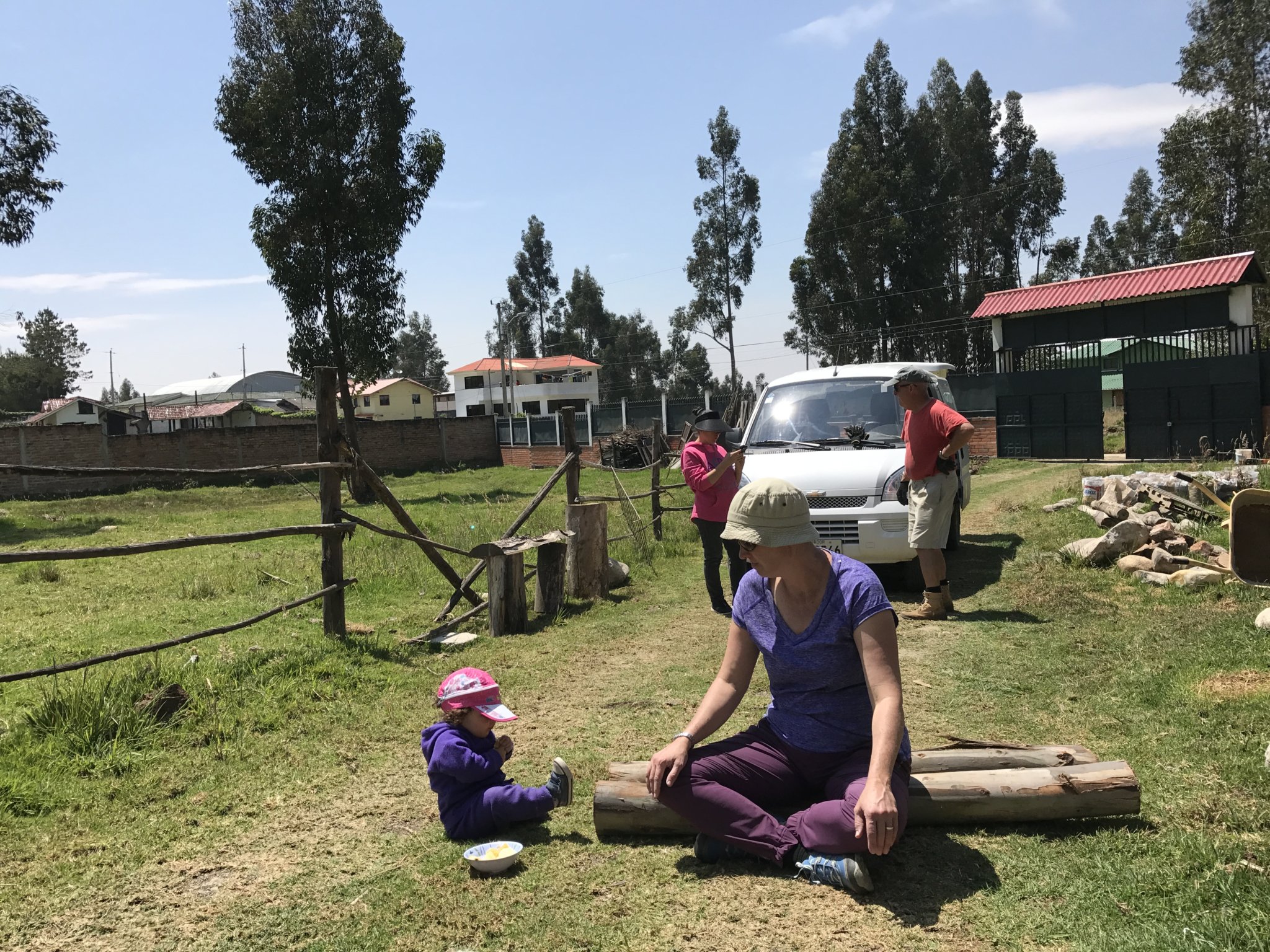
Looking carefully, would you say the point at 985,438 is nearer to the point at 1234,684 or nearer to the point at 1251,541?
the point at 1251,541

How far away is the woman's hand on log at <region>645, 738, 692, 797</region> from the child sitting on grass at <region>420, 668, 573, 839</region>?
0.69 m

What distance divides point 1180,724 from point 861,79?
148 feet

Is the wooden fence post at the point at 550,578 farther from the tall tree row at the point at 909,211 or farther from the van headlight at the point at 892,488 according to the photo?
the tall tree row at the point at 909,211

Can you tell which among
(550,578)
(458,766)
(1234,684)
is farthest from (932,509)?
(458,766)

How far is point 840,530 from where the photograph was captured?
7758 millimetres

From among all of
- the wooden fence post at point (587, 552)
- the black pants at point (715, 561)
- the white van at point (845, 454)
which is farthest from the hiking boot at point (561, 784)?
the wooden fence post at point (587, 552)

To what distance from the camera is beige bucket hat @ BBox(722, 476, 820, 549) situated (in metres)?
3.08

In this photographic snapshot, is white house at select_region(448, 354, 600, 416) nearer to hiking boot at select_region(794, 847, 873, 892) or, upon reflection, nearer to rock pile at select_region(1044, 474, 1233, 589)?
rock pile at select_region(1044, 474, 1233, 589)

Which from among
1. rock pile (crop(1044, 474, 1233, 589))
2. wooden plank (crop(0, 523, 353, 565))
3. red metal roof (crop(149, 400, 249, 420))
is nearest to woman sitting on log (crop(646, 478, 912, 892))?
wooden plank (crop(0, 523, 353, 565))

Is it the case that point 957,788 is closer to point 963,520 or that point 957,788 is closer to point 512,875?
point 512,875

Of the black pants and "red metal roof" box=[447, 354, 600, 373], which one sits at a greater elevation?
"red metal roof" box=[447, 354, 600, 373]

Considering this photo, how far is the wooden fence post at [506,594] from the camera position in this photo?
7410 millimetres

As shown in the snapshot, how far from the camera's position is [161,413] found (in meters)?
62.1

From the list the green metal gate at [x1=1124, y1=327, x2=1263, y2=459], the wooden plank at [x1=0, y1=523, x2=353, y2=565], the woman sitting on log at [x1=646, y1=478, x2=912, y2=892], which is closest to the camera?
the woman sitting on log at [x1=646, y1=478, x2=912, y2=892]
